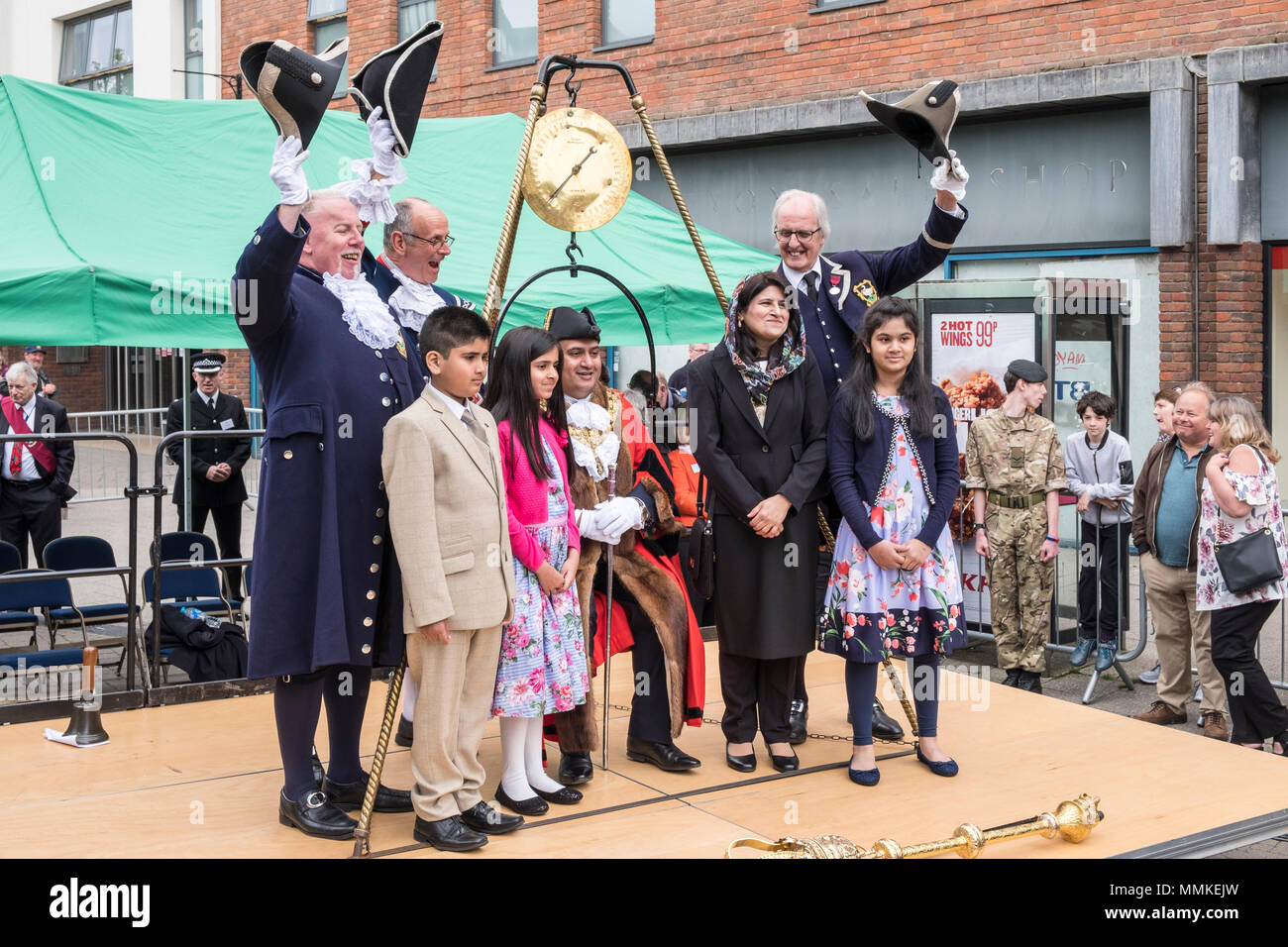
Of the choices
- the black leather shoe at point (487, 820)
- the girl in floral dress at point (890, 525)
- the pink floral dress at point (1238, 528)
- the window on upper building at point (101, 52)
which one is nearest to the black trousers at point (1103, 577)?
the pink floral dress at point (1238, 528)

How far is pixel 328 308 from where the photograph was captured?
14.6 ft

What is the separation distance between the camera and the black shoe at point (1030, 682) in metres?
7.93

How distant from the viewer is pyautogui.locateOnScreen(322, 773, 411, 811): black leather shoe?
4.70m

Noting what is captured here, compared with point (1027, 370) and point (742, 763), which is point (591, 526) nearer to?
point (742, 763)

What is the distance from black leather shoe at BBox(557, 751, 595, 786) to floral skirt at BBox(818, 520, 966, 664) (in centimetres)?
99

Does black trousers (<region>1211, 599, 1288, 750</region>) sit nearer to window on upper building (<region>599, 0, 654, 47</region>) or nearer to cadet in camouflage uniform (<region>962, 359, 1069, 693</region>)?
cadet in camouflage uniform (<region>962, 359, 1069, 693</region>)

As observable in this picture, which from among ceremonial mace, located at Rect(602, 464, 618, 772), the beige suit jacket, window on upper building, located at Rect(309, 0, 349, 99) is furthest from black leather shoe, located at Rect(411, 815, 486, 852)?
window on upper building, located at Rect(309, 0, 349, 99)

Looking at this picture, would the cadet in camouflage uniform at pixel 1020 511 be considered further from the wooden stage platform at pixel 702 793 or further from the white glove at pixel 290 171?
the white glove at pixel 290 171

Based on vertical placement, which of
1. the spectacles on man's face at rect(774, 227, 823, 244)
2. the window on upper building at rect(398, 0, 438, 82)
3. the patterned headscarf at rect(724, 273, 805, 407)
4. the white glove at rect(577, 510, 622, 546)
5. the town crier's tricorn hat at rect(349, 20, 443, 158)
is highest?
the window on upper building at rect(398, 0, 438, 82)

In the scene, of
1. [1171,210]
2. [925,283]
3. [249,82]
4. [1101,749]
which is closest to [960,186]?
[1101,749]

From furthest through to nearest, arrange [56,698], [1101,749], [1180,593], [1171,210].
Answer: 1. [1171,210]
2. [1180,593]
3. [56,698]
4. [1101,749]

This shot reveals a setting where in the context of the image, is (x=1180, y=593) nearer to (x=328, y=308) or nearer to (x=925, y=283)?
(x=925, y=283)

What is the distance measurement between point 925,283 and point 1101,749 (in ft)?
13.8

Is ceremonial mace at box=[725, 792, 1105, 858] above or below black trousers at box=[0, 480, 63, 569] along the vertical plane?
below
